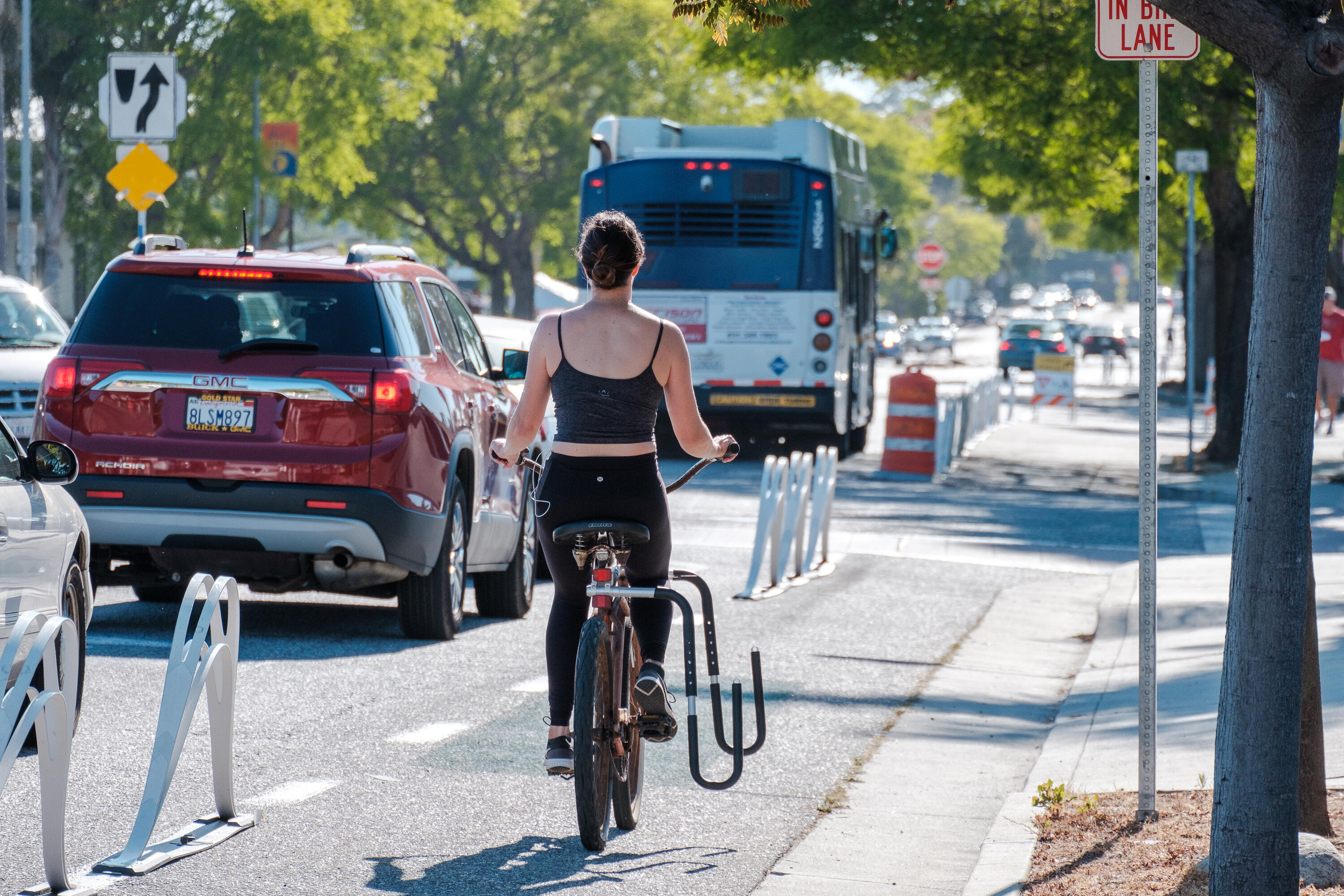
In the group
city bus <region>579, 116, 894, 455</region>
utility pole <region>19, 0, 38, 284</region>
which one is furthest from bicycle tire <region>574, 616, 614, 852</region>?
utility pole <region>19, 0, 38, 284</region>

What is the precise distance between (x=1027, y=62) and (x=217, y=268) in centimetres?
1687

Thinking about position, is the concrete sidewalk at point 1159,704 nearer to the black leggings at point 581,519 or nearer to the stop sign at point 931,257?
the black leggings at point 581,519

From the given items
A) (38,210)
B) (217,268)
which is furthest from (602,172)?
(38,210)

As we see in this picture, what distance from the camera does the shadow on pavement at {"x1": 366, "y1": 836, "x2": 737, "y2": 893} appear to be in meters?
5.49

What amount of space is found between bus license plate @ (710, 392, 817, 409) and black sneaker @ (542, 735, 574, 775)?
55.3 ft

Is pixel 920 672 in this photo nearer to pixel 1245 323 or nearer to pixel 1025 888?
pixel 1025 888

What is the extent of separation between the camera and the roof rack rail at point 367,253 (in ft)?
31.6

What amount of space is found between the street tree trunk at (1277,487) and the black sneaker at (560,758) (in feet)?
6.32

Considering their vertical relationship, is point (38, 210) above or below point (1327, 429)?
above

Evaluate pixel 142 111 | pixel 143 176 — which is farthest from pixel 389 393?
pixel 142 111

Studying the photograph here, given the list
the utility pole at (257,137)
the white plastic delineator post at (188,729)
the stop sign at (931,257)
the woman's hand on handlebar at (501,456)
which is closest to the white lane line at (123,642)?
the white plastic delineator post at (188,729)

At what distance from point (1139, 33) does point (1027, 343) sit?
58138mm

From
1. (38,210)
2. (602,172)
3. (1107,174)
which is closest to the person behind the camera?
(602,172)

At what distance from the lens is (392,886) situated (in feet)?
17.9
